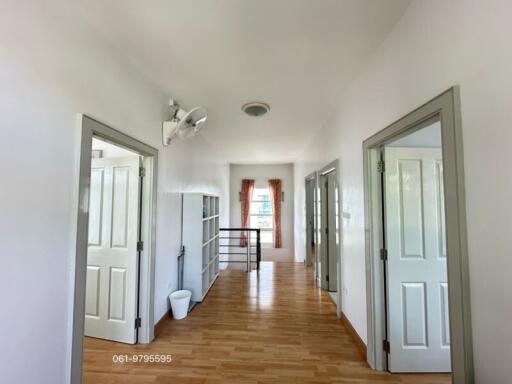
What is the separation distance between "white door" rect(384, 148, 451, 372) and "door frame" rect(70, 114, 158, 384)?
2.27 m

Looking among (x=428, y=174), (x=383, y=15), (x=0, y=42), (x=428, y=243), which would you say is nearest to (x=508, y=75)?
(x=383, y=15)

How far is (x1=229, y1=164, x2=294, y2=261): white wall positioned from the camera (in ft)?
24.4

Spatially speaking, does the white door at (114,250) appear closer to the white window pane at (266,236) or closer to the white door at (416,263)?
the white door at (416,263)

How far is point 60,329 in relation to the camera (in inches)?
57.0

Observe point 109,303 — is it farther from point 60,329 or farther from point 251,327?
point 251,327

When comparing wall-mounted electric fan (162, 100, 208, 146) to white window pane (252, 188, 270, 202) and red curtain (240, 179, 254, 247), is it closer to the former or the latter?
red curtain (240, 179, 254, 247)

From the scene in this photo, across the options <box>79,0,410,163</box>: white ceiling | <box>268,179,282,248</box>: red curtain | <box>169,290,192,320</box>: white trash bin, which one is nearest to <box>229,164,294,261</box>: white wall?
<box>268,179,282,248</box>: red curtain

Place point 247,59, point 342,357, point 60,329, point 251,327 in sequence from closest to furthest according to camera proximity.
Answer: point 60,329 < point 247,59 < point 342,357 < point 251,327

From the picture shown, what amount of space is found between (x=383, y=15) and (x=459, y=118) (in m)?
0.92

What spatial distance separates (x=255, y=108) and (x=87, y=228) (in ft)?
7.34

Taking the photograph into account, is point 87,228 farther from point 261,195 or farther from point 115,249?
point 261,195

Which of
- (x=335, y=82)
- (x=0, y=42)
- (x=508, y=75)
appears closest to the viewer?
(x=508, y=75)

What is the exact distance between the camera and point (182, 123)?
241cm

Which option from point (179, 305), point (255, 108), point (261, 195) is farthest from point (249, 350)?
point (261, 195)
